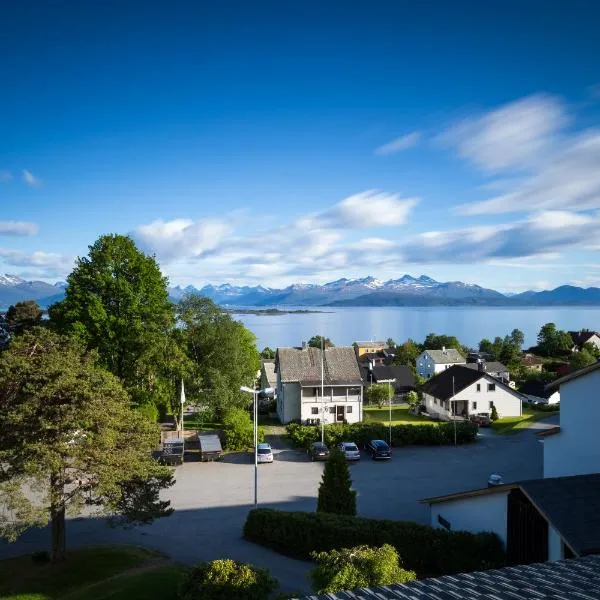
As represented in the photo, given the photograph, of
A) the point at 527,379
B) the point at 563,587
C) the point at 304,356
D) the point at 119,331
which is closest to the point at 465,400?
the point at 304,356

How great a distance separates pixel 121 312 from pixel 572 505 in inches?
1114

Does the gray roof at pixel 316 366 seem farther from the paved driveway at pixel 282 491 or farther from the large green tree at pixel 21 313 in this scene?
the large green tree at pixel 21 313

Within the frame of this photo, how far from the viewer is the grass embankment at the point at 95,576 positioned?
51.5 feet

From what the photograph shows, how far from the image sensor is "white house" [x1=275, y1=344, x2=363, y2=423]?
46.3 meters

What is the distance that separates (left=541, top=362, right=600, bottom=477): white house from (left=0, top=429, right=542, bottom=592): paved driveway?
648 centimetres

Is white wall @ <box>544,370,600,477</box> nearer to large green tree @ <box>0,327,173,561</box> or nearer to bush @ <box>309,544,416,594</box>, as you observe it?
bush @ <box>309,544,416,594</box>

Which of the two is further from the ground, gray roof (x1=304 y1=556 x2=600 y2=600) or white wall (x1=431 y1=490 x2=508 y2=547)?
gray roof (x1=304 y1=556 x2=600 y2=600)

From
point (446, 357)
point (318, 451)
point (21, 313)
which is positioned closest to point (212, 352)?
point (318, 451)

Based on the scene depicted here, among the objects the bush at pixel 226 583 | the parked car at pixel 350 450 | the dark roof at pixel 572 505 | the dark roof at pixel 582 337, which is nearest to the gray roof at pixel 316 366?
the parked car at pixel 350 450

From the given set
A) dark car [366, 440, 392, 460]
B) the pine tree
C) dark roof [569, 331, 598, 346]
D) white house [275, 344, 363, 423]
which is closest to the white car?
dark car [366, 440, 392, 460]

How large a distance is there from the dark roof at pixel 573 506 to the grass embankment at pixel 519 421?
91.5 ft

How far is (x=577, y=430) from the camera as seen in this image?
854 inches

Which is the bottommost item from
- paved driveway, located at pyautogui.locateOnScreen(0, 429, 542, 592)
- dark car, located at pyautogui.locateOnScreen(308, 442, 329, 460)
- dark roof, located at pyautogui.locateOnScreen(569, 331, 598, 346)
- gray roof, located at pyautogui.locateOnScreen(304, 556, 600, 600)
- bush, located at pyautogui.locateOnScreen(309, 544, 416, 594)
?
paved driveway, located at pyautogui.locateOnScreen(0, 429, 542, 592)

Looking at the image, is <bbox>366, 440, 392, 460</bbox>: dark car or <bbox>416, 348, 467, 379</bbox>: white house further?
<bbox>416, 348, 467, 379</bbox>: white house
